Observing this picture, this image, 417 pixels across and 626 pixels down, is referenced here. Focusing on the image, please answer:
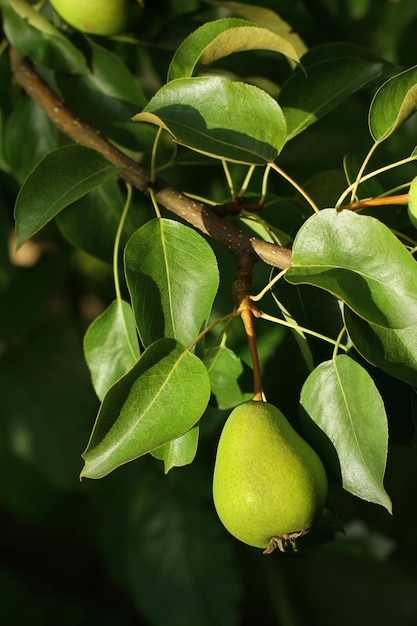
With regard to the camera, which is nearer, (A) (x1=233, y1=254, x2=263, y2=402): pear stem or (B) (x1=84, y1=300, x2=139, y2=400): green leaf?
(A) (x1=233, y1=254, x2=263, y2=402): pear stem

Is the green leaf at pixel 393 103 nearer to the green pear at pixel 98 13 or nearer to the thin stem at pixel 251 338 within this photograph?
the thin stem at pixel 251 338

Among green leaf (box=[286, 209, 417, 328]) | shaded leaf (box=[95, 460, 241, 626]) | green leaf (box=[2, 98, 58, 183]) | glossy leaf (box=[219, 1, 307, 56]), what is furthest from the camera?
shaded leaf (box=[95, 460, 241, 626])

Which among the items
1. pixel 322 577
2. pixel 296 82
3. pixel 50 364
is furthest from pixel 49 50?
pixel 322 577

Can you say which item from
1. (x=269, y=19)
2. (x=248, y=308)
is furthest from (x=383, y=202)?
(x=269, y=19)

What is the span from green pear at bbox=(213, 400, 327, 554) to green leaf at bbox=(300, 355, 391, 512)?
2cm

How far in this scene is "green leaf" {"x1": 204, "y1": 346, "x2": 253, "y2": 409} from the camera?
0.72 metres

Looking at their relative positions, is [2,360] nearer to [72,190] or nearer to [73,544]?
[73,544]

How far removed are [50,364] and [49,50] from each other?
3.03 feet

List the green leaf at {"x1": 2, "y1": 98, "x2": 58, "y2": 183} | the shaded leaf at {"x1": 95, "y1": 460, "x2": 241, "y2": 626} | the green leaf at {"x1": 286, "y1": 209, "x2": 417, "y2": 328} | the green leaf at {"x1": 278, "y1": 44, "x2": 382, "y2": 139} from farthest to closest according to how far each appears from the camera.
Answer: the shaded leaf at {"x1": 95, "y1": 460, "x2": 241, "y2": 626}
the green leaf at {"x1": 2, "y1": 98, "x2": 58, "y2": 183}
the green leaf at {"x1": 278, "y1": 44, "x2": 382, "y2": 139}
the green leaf at {"x1": 286, "y1": 209, "x2": 417, "y2": 328}

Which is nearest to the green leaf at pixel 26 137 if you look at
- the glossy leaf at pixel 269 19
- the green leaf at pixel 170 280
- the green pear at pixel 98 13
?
the green pear at pixel 98 13

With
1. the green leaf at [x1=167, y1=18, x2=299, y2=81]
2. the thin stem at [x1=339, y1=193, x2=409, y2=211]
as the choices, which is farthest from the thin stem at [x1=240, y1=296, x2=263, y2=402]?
the green leaf at [x1=167, y1=18, x2=299, y2=81]

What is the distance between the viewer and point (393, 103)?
0.64m

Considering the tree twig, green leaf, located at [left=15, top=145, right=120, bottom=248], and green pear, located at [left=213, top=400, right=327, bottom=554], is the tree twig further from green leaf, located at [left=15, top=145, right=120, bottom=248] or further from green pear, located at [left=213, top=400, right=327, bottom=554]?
green pear, located at [left=213, top=400, right=327, bottom=554]

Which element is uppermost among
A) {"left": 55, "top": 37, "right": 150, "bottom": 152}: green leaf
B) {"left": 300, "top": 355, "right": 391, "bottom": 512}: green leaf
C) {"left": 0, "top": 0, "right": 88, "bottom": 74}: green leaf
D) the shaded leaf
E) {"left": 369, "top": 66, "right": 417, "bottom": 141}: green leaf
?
{"left": 0, "top": 0, "right": 88, "bottom": 74}: green leaf
